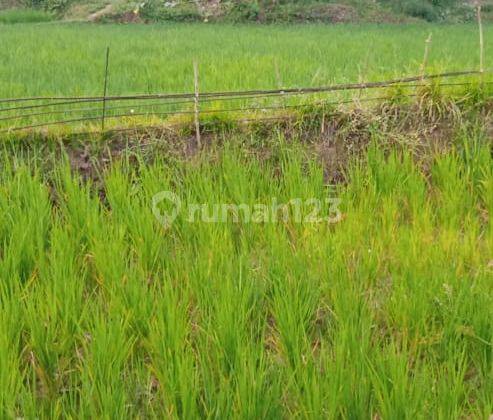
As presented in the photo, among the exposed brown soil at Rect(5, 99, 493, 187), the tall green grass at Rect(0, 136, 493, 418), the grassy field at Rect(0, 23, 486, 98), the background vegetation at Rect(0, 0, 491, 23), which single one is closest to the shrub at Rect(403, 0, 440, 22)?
the background vegetation at Rect(0, 0, 491, 23)

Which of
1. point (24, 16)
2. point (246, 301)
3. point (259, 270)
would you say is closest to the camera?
point (246, 301)

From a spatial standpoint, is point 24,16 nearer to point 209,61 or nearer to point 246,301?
point 209,61

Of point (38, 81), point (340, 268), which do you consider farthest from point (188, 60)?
point (340, 268)

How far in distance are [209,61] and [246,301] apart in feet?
14.8

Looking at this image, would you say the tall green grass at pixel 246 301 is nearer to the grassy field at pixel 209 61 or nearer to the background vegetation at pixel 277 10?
the grassy field at pixel 209 61

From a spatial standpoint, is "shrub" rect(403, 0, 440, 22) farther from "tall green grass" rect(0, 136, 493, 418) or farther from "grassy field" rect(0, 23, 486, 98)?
"tall green grass" rect(0, 136, 493, 418)

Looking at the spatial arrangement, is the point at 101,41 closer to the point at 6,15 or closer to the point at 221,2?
the point at 221,2

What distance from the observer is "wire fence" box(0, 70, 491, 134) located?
12.6 ft

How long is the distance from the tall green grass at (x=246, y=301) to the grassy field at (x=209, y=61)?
140 cm

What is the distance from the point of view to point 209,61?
638 cm

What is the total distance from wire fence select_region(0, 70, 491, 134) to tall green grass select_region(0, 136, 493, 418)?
0.49m

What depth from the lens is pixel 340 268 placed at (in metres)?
2.53


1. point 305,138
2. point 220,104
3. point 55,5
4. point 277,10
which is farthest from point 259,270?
point 55,5

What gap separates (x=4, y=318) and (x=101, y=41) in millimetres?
7817
